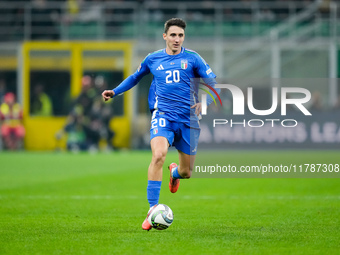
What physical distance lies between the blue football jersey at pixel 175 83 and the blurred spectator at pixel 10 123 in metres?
17.7

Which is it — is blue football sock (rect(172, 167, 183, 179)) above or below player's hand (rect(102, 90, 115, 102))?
below

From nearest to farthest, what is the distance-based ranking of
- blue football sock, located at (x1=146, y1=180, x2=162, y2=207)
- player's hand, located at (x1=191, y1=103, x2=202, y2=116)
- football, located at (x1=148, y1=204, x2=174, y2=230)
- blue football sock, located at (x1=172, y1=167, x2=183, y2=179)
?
football, located at (x1=148, y1=204, x2=174, y2=230) < blue football sock, located at (x1=146, y1=180, x2=162, y2=207) < player's hand, located at (x1=191, y1=103, x2=202, y2=116) < blue football sock, located at (x1=172, y1=167, x2=183, y2=179)

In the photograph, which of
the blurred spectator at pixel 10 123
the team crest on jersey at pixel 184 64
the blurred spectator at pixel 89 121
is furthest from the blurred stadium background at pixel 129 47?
the team crest on jersey at pixel 184 64

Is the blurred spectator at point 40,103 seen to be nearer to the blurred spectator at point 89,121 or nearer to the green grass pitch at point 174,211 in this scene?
the blurred spectator at point 89,121

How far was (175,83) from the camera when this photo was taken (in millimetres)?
7387

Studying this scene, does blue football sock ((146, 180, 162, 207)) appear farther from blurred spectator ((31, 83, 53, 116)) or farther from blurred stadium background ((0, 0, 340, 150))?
blurred spectator ((31, 83, 53, 116))

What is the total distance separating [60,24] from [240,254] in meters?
21.4

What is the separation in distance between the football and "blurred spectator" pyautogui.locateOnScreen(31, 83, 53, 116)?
760 inches

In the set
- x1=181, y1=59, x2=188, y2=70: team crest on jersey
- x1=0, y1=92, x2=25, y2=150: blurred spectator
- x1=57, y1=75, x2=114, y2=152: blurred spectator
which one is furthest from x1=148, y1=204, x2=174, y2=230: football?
x1=0, y1=92, x2=25, y2=150: blurred spectator

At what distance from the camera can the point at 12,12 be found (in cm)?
2608

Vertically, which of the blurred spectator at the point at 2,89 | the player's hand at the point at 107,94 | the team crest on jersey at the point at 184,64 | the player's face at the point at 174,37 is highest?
the player's face at the point at 174,37

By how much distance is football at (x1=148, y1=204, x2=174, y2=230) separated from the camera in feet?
21.9

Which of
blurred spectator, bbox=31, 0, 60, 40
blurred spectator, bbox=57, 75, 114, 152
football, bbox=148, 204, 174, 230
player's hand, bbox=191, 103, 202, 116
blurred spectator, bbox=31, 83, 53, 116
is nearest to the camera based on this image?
football, bbox=148, 204, 174, 230

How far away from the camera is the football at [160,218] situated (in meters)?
6.66
